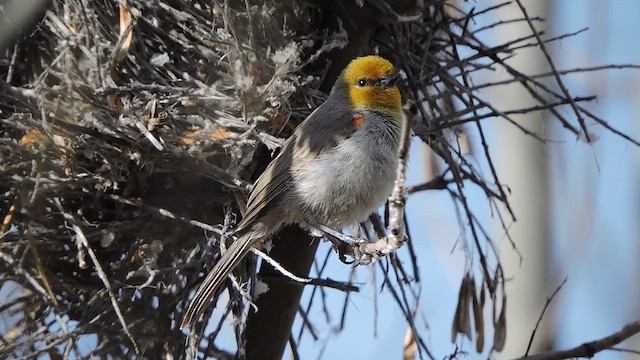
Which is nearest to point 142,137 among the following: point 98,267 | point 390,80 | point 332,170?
point 98,267

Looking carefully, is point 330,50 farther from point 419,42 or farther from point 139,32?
point 139,32

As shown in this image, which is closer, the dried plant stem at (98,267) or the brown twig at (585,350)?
the brown twig at (585,350)

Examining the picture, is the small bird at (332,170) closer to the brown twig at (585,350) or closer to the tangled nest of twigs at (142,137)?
the tangled nest of twigs at (142,137)

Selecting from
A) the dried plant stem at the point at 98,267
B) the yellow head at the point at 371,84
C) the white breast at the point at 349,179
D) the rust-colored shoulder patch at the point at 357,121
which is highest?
the yellow head at the point at 371,84

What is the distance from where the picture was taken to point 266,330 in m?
2.49

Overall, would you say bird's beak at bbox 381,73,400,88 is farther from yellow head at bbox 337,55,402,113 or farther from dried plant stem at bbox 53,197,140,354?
dried plant stem at bbox 53,197,140,354

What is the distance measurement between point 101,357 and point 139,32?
97 cm

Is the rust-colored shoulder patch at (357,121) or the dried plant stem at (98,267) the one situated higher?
the rust-colored shoulder patch at (357,121)

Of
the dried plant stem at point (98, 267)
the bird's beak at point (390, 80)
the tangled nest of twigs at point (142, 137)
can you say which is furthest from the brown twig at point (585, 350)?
the dried plant stem at point (98, 267)

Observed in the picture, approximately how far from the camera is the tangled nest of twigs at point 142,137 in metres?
2.37

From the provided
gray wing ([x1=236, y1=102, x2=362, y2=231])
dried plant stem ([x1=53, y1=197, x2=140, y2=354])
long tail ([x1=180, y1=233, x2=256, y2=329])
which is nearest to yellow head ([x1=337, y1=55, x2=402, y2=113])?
gray wing ([x1=236, y1=102, x2=362, y2=231])

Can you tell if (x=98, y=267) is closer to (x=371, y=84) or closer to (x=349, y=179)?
(x=349, y=179)

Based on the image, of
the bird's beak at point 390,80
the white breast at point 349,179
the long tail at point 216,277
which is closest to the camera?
the long tail at point 216,277

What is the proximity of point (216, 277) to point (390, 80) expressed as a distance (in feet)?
2.60
